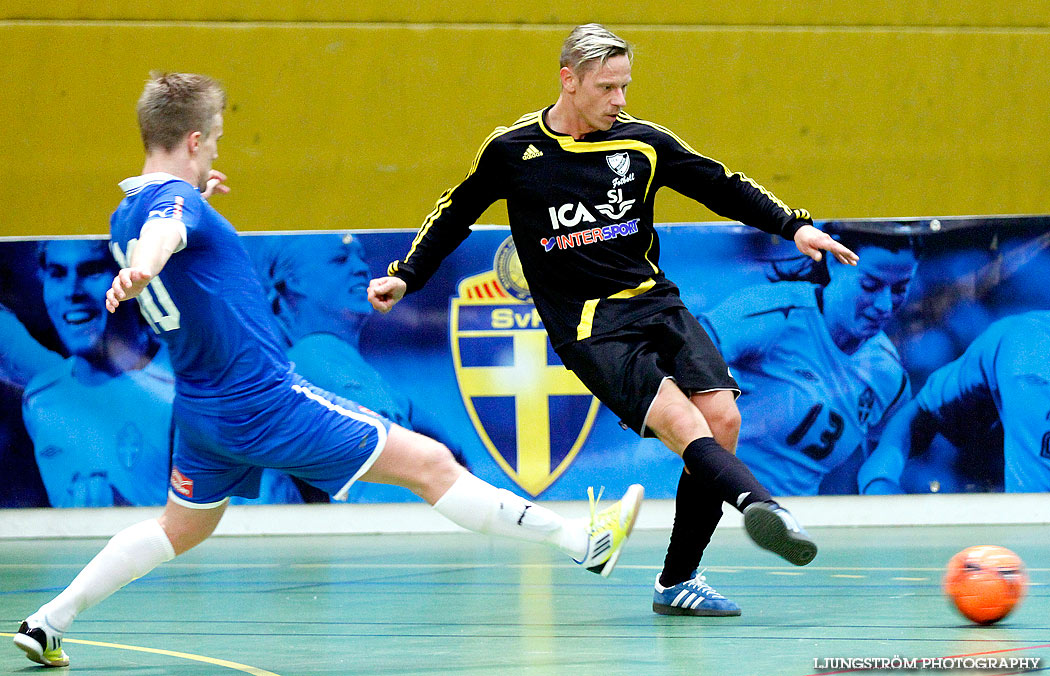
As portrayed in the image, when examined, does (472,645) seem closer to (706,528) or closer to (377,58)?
(706,528)

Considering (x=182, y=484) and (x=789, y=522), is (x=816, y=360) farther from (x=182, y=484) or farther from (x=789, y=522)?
(x=182, y=484)

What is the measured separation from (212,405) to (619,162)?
1881 millimetres

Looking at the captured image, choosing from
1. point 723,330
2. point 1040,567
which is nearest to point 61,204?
point 723,330

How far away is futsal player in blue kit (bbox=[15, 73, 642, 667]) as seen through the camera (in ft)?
12.4

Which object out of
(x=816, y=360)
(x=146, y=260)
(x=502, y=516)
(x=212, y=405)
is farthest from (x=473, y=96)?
(x=146, y=260)

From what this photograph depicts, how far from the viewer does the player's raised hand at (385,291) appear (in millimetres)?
4668

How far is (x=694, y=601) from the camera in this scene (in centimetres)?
489

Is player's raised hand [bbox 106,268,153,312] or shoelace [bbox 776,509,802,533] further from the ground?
player's raised hand [bbox 106,268,153,312]

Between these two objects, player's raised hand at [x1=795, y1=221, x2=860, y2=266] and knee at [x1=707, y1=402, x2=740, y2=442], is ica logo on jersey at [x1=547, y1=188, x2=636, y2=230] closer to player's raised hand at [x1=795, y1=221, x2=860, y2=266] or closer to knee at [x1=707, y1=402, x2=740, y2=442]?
player's raised hand at [x1=795, y1=221, x2=860, y2=266]

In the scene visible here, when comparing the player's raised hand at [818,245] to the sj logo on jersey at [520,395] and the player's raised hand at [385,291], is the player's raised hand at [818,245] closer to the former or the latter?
the player's raised hand at [385,291]

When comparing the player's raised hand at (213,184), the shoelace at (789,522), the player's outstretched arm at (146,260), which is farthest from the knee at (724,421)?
the player's outstretched arm at (146,260)

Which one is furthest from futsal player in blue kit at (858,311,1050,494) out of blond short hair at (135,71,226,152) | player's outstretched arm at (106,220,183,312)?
player's outstretched arm at (106,220,183,312)

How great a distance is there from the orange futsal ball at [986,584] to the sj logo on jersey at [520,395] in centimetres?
417

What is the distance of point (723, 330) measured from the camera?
27.7 ft
